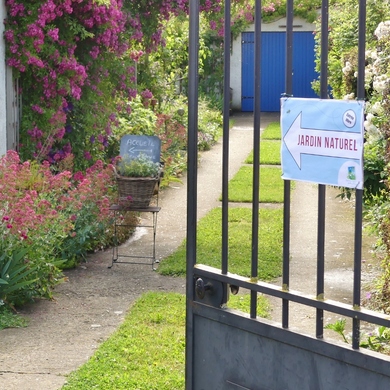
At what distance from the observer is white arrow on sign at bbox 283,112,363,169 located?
260 centimetres

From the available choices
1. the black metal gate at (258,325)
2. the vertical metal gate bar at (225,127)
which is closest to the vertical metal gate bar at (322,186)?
the black metal gate at (258,325)

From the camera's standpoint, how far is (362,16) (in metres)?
2.59

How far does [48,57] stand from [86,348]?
3.88 meters

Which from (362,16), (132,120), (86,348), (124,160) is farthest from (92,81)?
(362,16)

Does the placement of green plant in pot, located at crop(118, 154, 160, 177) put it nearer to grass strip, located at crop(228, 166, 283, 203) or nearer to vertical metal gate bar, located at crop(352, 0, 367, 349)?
grass strip, located at crop(228, 166, 283, 203)

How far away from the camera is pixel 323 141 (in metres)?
2.69

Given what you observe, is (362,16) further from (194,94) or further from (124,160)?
(124,160)

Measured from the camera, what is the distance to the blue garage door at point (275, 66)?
22.0 m

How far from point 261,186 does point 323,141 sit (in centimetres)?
914

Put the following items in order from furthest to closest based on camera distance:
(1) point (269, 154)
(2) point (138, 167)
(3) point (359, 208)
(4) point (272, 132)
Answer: (4) point (272, 132)
(1) point (269, 154)
(2) point (138, 167)
(3) point (359, 208)

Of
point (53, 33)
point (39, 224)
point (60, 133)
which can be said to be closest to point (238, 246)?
point (60, 133)

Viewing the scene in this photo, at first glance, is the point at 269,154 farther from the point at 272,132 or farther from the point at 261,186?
the point at 261,186

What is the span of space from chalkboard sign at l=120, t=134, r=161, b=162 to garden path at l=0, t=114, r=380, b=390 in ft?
3.17

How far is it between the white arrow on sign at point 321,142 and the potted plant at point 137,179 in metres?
4.91
